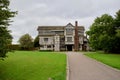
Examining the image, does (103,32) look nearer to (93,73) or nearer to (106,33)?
(106,33)

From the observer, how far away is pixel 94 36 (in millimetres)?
70688

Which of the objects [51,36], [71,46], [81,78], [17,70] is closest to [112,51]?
[71,46]

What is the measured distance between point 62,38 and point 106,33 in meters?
30.0

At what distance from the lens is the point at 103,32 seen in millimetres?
68562

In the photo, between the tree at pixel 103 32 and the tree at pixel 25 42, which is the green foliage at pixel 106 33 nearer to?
the tree at pixel 103 32

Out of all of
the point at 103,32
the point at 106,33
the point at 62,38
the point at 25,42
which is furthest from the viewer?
the point at 62,38

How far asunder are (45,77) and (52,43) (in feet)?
242

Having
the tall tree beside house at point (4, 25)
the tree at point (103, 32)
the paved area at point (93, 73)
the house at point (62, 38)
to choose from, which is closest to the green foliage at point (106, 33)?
the tree at point (103, 32)

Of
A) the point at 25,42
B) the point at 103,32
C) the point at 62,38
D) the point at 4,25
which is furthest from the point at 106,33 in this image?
the point at 4,25

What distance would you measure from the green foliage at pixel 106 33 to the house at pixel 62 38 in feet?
67.3

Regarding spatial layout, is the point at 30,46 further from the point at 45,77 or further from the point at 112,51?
the point at 45,77

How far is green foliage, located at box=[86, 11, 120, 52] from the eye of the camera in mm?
66500

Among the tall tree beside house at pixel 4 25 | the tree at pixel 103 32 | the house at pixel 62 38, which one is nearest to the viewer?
the tall tree beside house at pixel 4 25

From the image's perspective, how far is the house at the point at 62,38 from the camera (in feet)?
307
